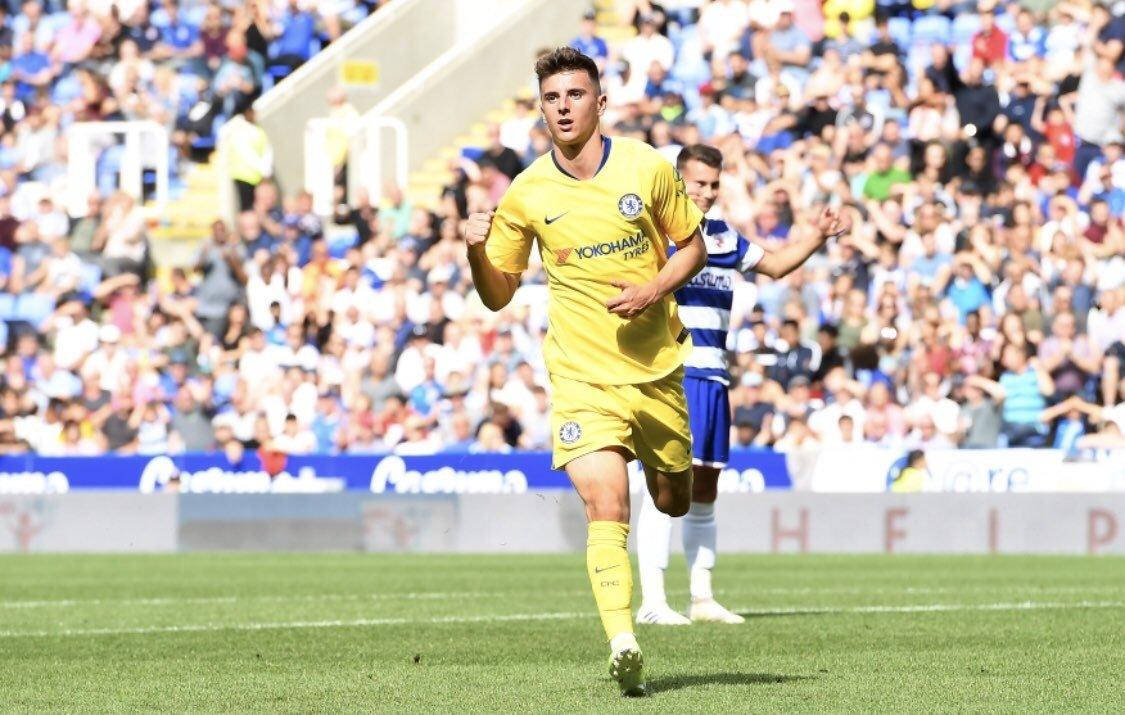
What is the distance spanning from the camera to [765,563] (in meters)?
18.0

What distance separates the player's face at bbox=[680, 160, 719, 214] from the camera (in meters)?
11.4

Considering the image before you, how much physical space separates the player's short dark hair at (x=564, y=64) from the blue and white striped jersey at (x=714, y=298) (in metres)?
3.41

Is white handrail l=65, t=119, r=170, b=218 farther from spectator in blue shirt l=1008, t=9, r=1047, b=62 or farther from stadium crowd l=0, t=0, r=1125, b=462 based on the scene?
spectator in blue shirt l=1008, t=9, r=1047, b=62

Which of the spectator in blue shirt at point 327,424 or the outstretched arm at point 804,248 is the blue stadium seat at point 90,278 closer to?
the spectator in blue shirt at point 327,424

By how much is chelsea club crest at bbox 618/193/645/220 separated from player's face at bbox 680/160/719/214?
329 cm

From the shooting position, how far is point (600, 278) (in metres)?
8.26

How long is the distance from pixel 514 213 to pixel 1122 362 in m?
13.1

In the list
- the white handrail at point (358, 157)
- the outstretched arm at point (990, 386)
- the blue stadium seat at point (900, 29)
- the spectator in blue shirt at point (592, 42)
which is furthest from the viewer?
the white handrail at point (358, 157)

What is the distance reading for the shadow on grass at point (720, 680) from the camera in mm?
8133

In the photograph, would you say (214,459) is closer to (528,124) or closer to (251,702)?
(528,124)

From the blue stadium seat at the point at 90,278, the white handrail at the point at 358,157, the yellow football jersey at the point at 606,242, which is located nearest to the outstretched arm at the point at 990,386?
the white handrail at the point at 358,157

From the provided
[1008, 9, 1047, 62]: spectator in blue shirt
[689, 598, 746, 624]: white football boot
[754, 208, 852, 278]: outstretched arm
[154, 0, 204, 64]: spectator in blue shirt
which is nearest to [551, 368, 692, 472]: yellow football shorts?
[754, 208, 852, 278]: outstretched arm

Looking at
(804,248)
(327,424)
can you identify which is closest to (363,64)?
(327,424)

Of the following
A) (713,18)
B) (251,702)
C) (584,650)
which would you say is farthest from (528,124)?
(251,702)
